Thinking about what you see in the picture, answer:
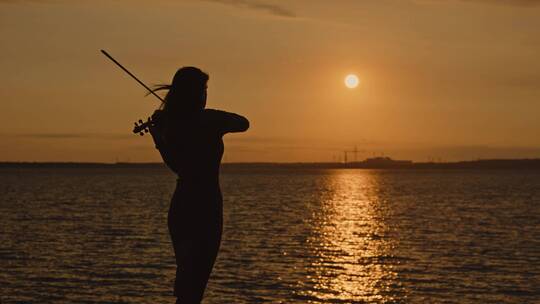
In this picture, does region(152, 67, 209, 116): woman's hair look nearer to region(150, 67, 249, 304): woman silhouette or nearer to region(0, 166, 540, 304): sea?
region(150, 67, 249, 304): woman silhouette

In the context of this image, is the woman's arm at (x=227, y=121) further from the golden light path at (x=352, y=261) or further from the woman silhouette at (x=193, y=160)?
the golden light path at (x=352, y=261)

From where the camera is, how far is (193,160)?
6.00 meters

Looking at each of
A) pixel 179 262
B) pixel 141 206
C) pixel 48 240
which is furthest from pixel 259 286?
pixel 141 206

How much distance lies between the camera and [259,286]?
2959 centimetres

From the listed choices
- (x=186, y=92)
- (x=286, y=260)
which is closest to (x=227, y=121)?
(x=186, y=92)

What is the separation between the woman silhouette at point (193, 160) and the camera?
5973 millimetres

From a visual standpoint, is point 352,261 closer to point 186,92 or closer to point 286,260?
point 286,260

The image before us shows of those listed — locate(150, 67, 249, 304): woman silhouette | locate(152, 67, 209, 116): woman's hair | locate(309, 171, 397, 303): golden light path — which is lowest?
locate(309, 171, 397, 303): golden light path

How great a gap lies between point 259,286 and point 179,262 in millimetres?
23831

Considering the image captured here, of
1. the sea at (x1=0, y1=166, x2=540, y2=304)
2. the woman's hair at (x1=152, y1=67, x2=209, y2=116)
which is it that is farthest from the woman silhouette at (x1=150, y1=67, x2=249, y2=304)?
the sea at (x1=0, y1=166, x2=540, y2=304)

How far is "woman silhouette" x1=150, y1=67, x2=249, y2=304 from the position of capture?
597 cm

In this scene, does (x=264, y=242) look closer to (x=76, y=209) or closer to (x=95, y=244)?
(x=95, y=244)

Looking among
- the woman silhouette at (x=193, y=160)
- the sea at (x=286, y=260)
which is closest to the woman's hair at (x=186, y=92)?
the woman silhouette at (x=193, y=160)

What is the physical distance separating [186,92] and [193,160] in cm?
48
